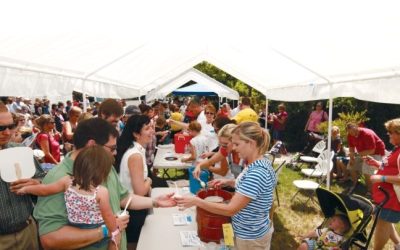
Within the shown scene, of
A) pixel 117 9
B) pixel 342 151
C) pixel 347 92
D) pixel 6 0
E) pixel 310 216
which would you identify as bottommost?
pixel 310 216

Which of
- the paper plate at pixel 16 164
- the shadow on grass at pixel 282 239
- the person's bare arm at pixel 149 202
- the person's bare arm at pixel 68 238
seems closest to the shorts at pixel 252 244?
the person's bare arm at pixel 149 202

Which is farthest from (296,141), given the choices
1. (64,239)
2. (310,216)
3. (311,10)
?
(64,239)

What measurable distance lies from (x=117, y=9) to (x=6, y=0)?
1.00 meters

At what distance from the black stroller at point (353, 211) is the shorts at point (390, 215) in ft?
1.95

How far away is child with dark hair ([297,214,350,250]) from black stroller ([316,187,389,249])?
2.1 inches

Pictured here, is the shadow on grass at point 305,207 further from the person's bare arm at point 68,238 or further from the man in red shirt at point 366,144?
the person's bare arm at point 68,238

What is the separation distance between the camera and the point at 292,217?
5152mm

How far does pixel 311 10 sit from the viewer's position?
2.33 m

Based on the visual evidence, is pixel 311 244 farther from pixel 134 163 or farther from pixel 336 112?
pixel 336 112

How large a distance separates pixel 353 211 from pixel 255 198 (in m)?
1.39

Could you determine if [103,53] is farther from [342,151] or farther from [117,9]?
[342,151]

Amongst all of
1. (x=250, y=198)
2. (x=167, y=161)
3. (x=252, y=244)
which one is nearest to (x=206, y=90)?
(x=167, y=161)

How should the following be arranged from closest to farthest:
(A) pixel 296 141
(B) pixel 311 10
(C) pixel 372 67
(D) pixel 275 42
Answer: (B) pixel 311 10 < (C) pixel 372 67 < (D) pixel 275 42 < (A) pixel 296 141

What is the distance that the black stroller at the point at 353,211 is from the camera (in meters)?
2.71
